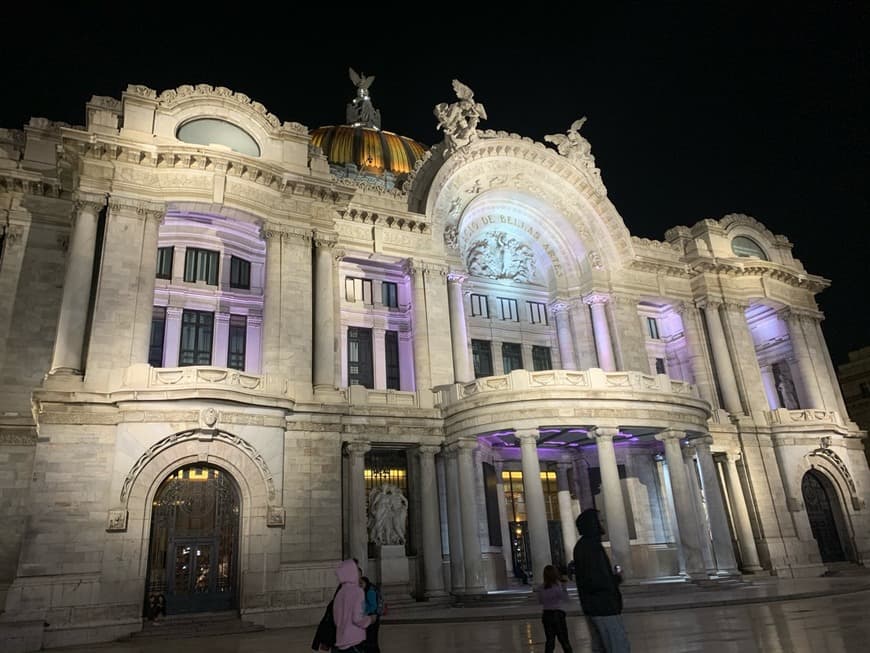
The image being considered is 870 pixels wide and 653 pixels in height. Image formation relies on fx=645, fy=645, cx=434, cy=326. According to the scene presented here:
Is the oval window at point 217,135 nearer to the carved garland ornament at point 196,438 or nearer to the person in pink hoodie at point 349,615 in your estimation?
the carved garland ornament at point 196,438

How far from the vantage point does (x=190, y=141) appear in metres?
26.4

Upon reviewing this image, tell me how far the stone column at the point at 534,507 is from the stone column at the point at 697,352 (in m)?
15.2

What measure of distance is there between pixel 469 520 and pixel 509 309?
1339 cm

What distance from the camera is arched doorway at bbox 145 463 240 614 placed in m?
21.4

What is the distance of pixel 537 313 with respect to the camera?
3588 centimetres

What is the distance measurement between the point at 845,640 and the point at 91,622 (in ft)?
63.8

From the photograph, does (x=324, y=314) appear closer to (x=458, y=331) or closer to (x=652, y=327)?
(x=458, y=331)

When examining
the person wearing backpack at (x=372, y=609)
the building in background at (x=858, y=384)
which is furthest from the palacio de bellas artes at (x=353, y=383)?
the building in background at (x=858, y=384)

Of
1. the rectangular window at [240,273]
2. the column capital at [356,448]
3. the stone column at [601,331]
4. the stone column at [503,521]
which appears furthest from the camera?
the stone column at [601,331]

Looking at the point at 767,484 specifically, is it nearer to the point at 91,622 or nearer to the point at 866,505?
the point at 866,505

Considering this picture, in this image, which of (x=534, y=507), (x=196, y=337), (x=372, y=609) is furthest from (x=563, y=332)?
(x=372, y=609)

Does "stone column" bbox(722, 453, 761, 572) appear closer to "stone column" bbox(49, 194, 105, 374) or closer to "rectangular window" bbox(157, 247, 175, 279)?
"rectangular window" bbox(157, 247, 175, 279)

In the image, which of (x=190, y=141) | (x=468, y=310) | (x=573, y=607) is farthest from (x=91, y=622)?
(x=468, y=310)

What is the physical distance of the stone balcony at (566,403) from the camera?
25.3m
